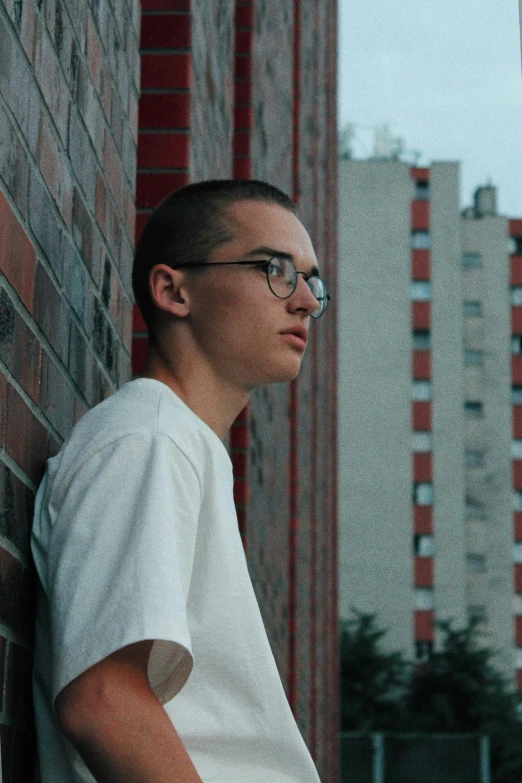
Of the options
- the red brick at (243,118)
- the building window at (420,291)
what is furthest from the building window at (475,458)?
the red brick at (243,118)

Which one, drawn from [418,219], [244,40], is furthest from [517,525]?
[244,40]

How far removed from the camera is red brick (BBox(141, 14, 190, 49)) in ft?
11.3

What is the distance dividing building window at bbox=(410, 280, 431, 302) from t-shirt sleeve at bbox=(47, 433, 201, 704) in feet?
164

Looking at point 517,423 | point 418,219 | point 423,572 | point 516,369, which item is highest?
point 418,219

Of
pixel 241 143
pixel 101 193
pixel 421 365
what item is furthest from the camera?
pixel 421 365

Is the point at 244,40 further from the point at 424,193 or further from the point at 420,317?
the point at 424,193

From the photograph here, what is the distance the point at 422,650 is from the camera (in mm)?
47469

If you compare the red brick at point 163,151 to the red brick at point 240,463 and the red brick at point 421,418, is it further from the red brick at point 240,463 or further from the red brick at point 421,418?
the red brick at point 421,418

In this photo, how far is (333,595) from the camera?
51.2 feet

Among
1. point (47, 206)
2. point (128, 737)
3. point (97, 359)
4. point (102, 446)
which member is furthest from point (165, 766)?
point (97, 359)

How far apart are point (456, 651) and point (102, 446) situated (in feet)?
144

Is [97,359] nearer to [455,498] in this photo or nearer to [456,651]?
[456,651]

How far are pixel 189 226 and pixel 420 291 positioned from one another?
50.1m

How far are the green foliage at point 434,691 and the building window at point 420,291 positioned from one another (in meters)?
13.3
